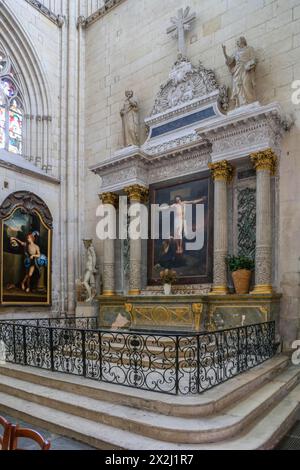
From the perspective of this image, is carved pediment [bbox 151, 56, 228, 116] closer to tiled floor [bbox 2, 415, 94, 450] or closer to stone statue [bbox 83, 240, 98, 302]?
stone statue [bbox 83, 240, 98, 302]

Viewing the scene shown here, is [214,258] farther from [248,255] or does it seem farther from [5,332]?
[5,332]

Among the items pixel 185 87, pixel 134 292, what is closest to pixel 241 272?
pixel 134 292

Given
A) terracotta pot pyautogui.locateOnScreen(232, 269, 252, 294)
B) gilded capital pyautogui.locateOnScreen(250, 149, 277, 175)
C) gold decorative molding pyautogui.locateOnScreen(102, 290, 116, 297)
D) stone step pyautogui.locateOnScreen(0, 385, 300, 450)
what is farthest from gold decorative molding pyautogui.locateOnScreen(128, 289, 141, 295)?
stone step pyautogui.locateOnScreen(0, 385, 300, 450)

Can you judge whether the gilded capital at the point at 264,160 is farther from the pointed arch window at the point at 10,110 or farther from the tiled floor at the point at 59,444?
the pointed arch window at the point at 10,110

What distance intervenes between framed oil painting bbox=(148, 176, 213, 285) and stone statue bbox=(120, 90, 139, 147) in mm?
1929

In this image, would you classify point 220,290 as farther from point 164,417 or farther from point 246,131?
point 164,417

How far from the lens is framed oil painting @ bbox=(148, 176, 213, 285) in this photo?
10.3 metres

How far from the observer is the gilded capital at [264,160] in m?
9.10

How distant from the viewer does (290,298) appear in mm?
8852

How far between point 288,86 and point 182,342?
6.79 meters

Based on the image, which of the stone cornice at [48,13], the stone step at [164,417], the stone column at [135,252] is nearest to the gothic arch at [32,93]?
the stone cornice at [48,13]

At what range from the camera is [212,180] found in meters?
10.4

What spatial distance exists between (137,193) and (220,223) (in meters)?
3.09

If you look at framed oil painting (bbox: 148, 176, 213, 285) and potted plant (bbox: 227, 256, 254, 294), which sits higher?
framed oil painting (bbox: 148, 176, 213, 285)
